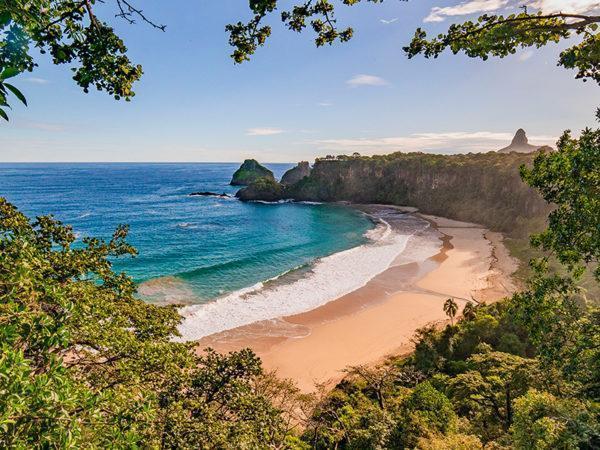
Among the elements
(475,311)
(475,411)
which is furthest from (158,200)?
(475,411)

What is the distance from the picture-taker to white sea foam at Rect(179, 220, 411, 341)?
85.5 ft

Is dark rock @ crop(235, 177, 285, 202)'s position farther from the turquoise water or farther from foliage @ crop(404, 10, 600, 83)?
foliage @ crop(404, 10, 600, 83)

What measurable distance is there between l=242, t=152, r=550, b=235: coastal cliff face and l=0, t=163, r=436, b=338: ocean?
1113cm

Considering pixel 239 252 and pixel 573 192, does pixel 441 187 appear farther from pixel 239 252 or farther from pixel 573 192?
pixel 573 192

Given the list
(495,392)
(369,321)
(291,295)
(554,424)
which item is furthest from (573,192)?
(291,295)

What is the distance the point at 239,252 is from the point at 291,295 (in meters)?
14.7

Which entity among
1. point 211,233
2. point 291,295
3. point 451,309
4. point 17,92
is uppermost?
point 17,92

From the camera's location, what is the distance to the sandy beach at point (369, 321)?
21.9 meters

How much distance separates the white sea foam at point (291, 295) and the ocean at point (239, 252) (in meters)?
0.09

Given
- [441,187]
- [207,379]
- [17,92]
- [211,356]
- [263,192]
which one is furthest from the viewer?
[263,192]

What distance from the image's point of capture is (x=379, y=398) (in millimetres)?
14789

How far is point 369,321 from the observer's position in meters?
26.9

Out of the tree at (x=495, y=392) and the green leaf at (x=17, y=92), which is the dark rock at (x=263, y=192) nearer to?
the tree at (x=495, y=392)

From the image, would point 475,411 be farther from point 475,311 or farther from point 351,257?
point 351,257
